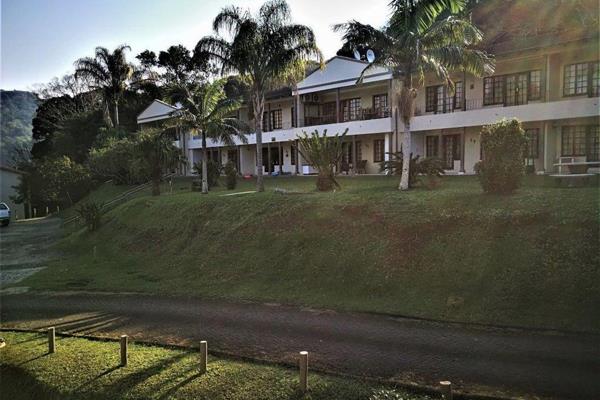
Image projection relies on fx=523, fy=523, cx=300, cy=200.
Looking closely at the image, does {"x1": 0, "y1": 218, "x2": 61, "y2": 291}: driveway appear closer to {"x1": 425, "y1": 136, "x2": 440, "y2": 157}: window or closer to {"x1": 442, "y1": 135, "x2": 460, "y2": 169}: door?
{"x1": 425, "y1": 136, "x2": 440, "y2": 157}: window

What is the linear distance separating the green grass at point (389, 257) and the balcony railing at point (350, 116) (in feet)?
42.0

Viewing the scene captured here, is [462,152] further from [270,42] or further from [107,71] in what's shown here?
[107,71]

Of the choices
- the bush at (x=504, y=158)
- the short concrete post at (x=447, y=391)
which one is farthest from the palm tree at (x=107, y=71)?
the short concrete post at (x=447, y=391)

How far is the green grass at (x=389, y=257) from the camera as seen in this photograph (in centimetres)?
1066

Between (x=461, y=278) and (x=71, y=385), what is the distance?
26.6 ft

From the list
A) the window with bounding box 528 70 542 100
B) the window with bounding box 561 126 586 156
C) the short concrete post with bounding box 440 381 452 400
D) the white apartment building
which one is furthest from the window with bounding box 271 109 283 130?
the short concrete post with bounding box 440 381 452 400

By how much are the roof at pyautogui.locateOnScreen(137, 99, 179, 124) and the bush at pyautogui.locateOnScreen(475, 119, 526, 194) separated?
38.4m

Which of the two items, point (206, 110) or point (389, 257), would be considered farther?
point (206, 110)

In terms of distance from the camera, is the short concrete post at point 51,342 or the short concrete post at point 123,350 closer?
the short concrete post at point 123,350

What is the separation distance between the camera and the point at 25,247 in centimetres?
2680

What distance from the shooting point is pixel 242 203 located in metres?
20.8

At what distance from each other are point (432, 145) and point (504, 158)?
1612 cm

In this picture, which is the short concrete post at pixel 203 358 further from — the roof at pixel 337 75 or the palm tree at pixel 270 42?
the roof at pixel 337 75

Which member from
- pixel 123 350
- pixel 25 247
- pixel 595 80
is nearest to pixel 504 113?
pixel 595 80
